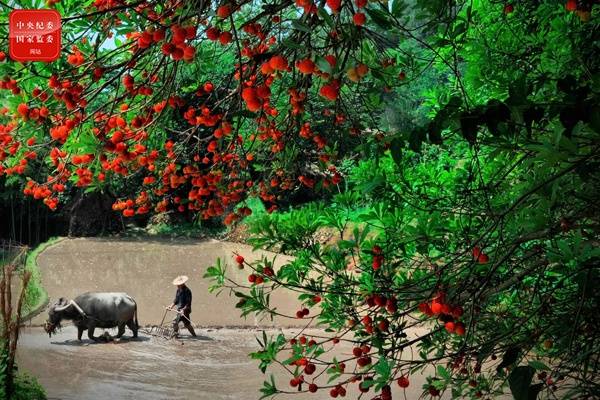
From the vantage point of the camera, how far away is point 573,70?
249cm

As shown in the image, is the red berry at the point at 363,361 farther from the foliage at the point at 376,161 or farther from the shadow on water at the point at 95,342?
the shadow on water at the point at 95,342

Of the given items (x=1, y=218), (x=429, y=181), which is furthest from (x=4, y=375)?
(x=1, y=218)

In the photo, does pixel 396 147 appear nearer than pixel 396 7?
Yes

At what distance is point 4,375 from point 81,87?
2.55 meters

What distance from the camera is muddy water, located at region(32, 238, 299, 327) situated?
8.80 metres

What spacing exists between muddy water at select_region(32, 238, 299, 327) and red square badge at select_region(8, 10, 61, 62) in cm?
560

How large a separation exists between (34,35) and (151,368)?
457cm

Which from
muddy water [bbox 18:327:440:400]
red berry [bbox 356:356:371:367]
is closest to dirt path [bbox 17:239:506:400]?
muddy water [bbox 18:327:440:400]

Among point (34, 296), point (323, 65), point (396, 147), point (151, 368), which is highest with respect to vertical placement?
point (323, 65)

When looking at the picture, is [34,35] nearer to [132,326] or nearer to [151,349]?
[151,349]

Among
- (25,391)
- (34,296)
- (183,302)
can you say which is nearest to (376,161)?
(25,391)

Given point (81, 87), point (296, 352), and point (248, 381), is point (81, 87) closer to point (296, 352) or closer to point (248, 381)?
point (296, 352)

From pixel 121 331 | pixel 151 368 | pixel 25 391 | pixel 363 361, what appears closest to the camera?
pixel 363 361

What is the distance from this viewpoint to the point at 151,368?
6.36 metres
